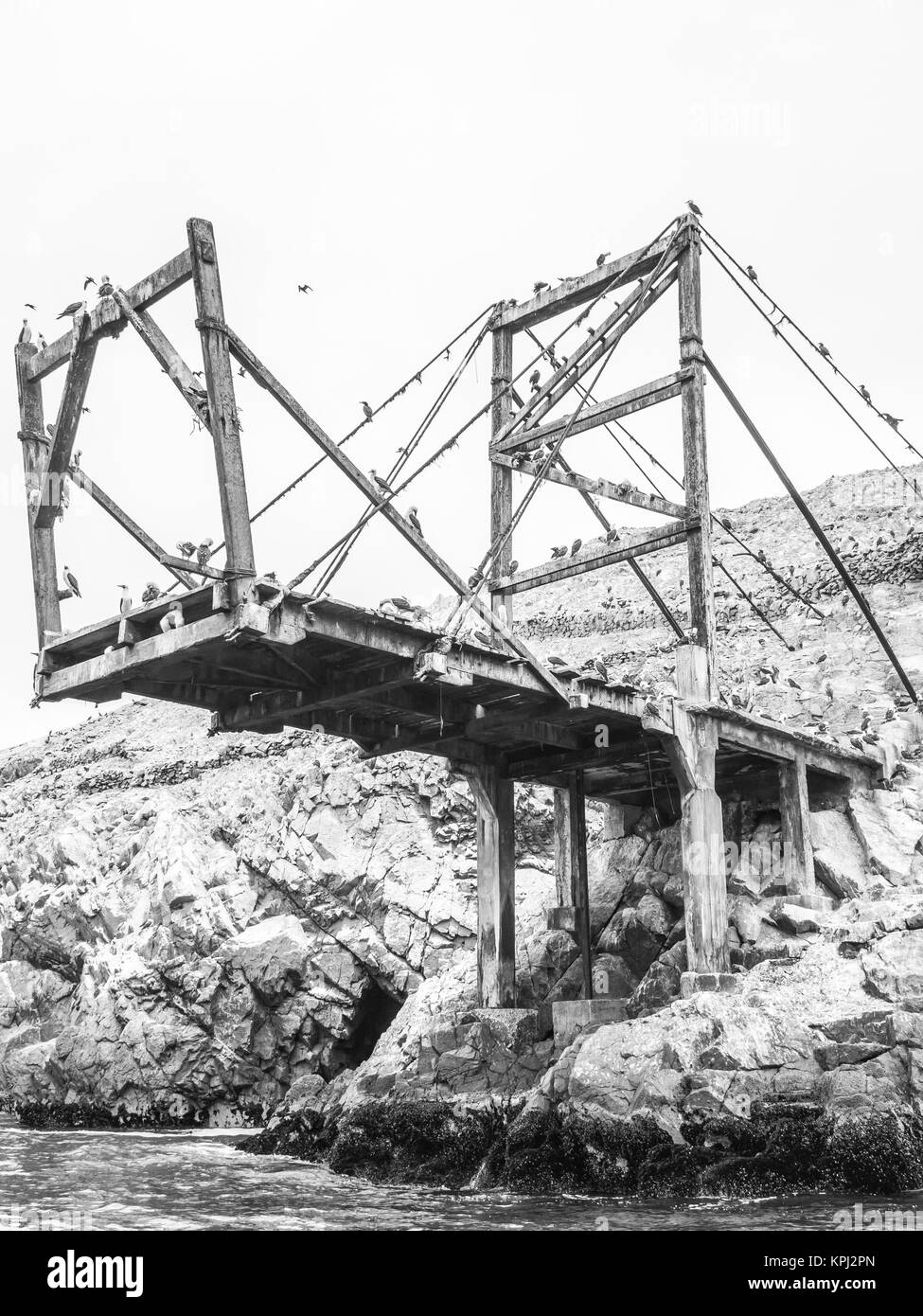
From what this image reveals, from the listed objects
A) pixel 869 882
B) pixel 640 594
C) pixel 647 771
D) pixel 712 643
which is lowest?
pixel 869 882

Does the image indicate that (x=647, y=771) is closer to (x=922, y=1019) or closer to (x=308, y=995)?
(x=922, y=1019)

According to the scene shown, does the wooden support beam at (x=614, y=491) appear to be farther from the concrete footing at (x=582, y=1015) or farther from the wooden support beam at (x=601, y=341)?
the concrete footing at (x=582, y=1015)

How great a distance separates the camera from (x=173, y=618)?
15.2m

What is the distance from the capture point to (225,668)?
16828 millimetres

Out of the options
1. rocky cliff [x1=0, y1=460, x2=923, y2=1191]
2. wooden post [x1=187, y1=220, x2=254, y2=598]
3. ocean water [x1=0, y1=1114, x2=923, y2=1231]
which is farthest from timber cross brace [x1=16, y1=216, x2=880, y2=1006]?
ocean water [x1=0, y1=1114, x2=923, y2=1231]

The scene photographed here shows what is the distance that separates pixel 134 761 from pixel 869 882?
3606 cm

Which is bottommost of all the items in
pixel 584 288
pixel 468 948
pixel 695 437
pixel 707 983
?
pixel 707 983

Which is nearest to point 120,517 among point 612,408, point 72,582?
point 72,582

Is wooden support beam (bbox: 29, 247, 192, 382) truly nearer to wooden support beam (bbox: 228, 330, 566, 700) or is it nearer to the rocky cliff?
wooden support beam (bbox: 228, 330, 566, 700)

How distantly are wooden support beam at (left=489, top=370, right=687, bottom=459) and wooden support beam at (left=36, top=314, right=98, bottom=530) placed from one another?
8.56 m

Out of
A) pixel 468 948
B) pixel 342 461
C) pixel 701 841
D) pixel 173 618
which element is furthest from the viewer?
pixel 468 948

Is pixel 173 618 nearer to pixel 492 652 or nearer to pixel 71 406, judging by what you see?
pixel 71 406

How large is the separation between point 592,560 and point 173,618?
9.50m
